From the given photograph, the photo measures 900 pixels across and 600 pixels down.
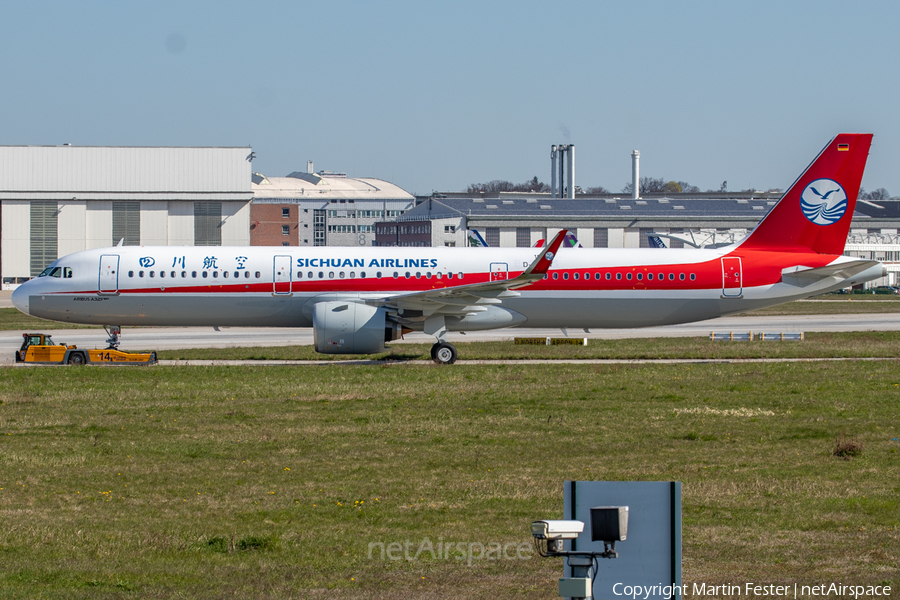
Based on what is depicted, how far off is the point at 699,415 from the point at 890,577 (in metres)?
12.0

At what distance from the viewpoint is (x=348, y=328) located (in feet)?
104

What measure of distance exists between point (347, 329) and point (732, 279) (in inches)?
564

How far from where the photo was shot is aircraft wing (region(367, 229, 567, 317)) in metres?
31.2

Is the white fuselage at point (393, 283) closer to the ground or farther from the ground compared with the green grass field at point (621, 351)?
farther from the ground

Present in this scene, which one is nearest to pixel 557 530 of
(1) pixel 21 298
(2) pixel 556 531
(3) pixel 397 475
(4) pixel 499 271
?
(2) pixel 556 531

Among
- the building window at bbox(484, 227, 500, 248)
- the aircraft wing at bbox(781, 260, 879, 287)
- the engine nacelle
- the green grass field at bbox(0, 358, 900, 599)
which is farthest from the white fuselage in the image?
the building window at bbox(484, 227, 500, 248)

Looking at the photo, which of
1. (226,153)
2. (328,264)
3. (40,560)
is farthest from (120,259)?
(226,153)

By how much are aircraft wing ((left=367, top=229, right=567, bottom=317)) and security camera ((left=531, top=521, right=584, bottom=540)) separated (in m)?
24.0

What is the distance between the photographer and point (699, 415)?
22.0 metres

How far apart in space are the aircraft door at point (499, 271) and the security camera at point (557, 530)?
27883 millimetres

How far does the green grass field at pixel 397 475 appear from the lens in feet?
34.4

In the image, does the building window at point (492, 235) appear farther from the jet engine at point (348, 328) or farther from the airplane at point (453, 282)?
the jet engine at point (348, 328)

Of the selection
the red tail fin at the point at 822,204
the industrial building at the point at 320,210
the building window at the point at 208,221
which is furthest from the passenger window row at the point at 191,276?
the industrial building at the point at 320,210

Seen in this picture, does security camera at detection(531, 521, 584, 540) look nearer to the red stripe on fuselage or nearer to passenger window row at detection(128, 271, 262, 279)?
the red stripe on fuselage
